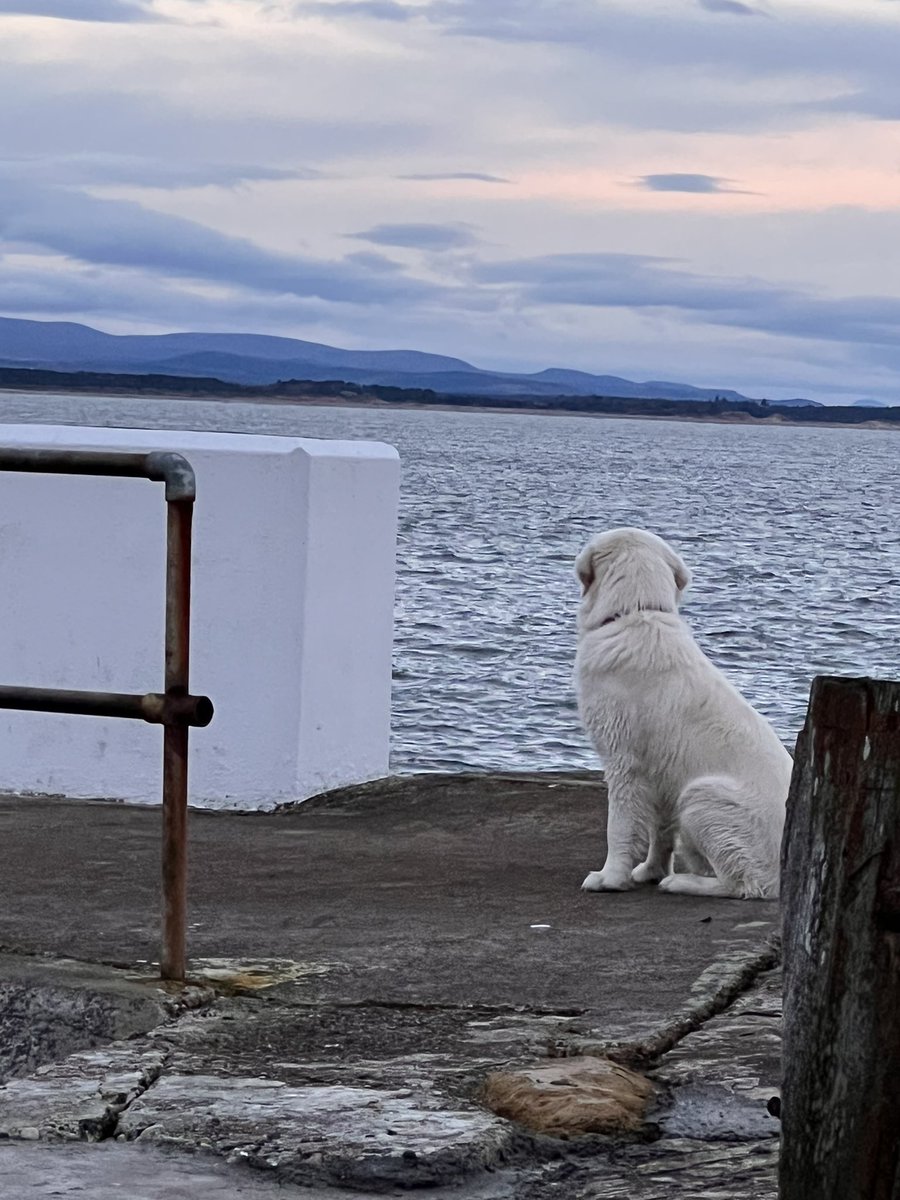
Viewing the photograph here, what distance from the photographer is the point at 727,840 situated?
5930 mm

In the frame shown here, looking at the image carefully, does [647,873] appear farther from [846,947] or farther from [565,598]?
[565,598]

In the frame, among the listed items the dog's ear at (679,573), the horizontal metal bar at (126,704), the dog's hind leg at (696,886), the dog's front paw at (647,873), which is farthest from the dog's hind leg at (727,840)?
the horizontal metal bar at (126,704)

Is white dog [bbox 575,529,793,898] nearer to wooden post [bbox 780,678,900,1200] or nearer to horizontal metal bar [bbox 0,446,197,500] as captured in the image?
horizontal metal bar [bbox 0,446,197,500]

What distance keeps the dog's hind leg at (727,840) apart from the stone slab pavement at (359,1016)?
0.09 meters

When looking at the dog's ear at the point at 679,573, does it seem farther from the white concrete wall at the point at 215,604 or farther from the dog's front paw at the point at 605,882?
the white concrete wall at the point at 215,604

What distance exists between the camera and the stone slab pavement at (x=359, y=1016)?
3270mm

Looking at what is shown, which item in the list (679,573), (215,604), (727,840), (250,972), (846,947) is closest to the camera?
(846,947)

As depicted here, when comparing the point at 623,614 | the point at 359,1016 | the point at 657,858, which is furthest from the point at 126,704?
the point at 657,858

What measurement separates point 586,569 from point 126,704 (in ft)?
8.33

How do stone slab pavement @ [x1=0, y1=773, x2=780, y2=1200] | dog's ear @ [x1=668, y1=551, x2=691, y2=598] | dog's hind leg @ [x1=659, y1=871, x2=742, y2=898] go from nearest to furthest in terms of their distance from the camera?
stone slab pavement @ [x1=0, y1=773, x2=780, y2=1200] < dog's hind leg @ [x1=659, y1=871, x2=742, y2=898] < dog's ear @ [x1=668, y1=551, x2=691, y2=598]

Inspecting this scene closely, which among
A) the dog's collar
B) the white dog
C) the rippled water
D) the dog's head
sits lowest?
the rippled water

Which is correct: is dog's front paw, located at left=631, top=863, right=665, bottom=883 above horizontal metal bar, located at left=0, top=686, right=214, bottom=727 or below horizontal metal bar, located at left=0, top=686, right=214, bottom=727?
below

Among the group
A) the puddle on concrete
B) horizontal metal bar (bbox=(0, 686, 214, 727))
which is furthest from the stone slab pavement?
horizontal metal bar (bbox=(0, 686, 214, 727))

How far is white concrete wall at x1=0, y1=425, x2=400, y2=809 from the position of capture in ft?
24.2
